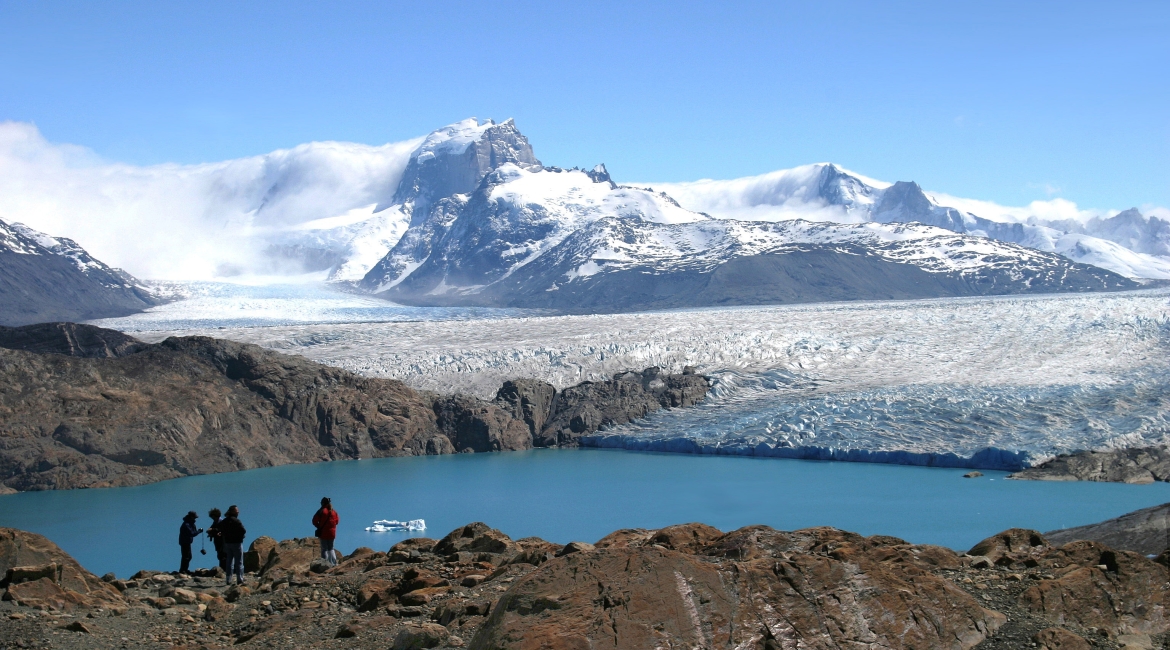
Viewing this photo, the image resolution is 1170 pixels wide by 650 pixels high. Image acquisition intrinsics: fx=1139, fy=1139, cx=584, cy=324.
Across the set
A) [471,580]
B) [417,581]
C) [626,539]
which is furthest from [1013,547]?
[417,581]

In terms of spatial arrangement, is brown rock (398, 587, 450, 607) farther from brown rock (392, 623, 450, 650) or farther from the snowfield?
the snowfield

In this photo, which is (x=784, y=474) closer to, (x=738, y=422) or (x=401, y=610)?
(x=738, y=422)

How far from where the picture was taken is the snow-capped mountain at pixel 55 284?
97812 mm

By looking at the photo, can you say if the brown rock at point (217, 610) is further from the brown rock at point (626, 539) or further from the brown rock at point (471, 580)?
the brown rock at point (626, 539)

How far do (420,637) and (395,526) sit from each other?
14181 millimetres

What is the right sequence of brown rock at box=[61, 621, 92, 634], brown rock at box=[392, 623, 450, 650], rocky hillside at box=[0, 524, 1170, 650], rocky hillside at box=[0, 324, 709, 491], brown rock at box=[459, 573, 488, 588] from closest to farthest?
rocky hillside at box=[0, 524, 1170, 650], brown rock at box=[392, 623, 450, 650], brown rock at box=[61, 621, 92, 634], brown rock at box=[459, 573, 488, 588], rocky hillside at box=[0, 324, 709, 491]

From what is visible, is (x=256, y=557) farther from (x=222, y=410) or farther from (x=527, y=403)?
(x=527, y=403)

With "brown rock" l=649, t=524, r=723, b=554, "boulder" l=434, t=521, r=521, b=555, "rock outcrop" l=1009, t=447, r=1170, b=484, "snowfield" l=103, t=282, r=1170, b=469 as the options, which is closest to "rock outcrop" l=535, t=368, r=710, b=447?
"snowfield" l=103, t=282, r=1170, b=469

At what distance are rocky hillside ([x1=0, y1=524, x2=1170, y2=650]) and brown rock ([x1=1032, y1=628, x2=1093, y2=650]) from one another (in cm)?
1

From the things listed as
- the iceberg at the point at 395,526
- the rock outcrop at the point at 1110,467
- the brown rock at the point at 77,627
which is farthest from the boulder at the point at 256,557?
the rock outcrop at the point at 1110,467

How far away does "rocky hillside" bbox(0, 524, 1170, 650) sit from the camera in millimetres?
6020

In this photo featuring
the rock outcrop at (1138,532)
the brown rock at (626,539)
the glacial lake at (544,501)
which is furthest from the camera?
the glacial lake at (544,501)

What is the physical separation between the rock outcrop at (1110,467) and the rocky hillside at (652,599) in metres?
17.7

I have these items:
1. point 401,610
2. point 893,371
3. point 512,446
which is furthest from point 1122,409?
point 401,610
